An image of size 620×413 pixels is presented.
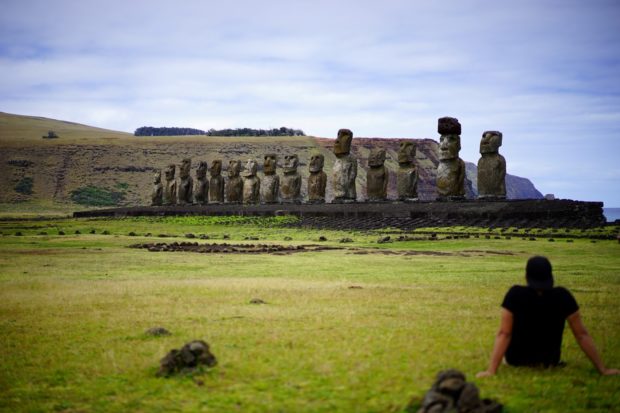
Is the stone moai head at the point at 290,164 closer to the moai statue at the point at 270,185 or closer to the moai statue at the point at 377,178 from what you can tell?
the moai statue at the point at 270,185

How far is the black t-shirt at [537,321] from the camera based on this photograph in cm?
669

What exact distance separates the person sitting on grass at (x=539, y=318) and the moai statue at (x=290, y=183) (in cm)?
3766

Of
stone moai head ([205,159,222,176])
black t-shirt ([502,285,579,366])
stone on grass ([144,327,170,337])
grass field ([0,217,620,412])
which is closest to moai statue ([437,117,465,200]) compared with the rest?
grass field ([0,217,620,412])

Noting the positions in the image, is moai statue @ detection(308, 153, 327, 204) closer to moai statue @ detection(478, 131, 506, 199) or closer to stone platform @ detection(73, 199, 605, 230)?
stone platform @ detection(73, 199, 605, 230)

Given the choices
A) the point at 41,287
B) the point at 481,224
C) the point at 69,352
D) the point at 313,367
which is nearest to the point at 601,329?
the point at 313,367

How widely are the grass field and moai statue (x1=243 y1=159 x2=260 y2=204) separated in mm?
29925

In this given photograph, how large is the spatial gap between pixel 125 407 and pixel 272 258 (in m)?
12.5

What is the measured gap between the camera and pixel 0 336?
871 centimetres

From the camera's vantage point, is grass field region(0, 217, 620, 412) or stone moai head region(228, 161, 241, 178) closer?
grass field region(0, 217, 620, 412)

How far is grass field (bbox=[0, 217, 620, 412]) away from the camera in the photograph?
6191mm

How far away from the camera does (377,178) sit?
123ft

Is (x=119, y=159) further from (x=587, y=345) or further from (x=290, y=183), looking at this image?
(x=587, y=345)

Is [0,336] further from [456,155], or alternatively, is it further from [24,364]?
[456,155]

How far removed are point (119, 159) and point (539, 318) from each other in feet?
354
